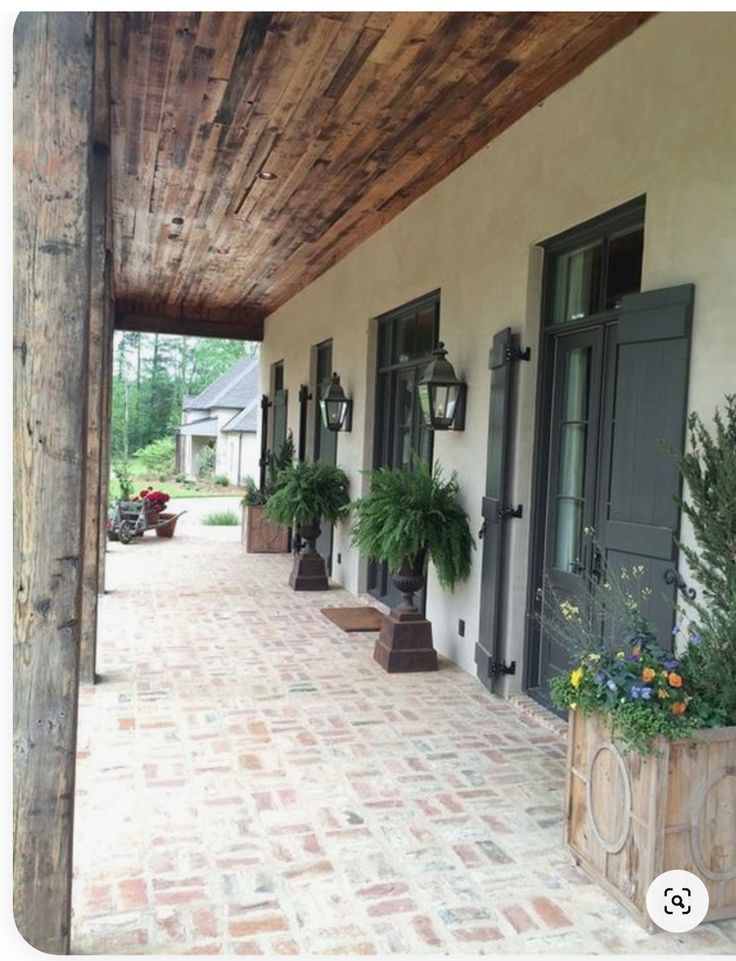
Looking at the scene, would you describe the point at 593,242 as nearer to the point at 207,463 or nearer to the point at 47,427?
the point at 47,427

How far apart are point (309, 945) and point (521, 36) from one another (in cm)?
358

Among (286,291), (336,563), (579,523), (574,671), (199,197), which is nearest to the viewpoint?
(574,671)

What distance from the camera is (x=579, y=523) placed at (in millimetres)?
3877

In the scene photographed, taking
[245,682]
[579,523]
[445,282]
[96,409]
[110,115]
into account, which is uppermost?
[110,115]

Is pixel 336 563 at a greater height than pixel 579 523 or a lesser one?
lesser

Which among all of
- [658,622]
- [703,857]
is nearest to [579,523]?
[658,622]

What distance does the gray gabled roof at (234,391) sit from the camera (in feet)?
89.3

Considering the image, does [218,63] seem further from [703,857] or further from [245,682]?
[703,857]

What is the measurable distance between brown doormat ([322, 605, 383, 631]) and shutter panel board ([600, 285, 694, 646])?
2.87 metres

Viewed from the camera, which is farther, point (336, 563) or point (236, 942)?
point (336, 563)

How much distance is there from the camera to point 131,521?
33.4 ft

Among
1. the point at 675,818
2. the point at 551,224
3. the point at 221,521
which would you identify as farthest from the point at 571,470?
the point at 221,521

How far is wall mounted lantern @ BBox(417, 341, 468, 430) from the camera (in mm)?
4711

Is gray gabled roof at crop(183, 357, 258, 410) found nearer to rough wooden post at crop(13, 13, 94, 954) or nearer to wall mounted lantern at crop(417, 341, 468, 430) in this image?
wall mounted lantern at crop(417, 341, 468, 430)
